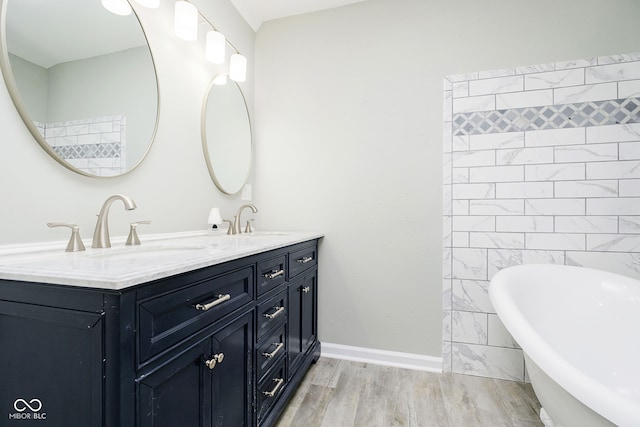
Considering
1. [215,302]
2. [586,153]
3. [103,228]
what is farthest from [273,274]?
[586,153]

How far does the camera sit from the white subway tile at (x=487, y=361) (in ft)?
6.03

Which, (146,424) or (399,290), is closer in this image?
(146,424)

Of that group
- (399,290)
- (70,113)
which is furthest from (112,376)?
(399,290)

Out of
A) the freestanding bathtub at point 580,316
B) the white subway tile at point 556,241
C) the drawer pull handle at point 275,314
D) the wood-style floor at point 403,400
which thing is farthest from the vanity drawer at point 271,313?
the white subway tile at point 556,241

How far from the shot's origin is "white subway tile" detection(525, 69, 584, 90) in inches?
70.0

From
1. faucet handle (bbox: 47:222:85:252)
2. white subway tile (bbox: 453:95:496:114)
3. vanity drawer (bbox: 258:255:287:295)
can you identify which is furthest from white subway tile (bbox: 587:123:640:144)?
faucet handle (bbox: 47:222:85:252)

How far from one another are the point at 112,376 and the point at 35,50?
1.11 m

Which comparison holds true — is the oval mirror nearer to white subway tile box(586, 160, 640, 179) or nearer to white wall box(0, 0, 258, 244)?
white wall box(0, 0, 258, 244)

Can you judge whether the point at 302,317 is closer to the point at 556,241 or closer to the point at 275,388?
the point at 275,388

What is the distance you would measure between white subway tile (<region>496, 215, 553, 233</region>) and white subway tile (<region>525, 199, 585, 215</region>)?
0.12 ft

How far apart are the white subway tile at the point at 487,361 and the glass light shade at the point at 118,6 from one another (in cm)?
254

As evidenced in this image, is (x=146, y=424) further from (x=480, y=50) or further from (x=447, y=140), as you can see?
(x=480, y=50)

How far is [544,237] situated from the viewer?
1819 millimetres

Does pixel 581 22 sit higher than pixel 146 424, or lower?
higher
